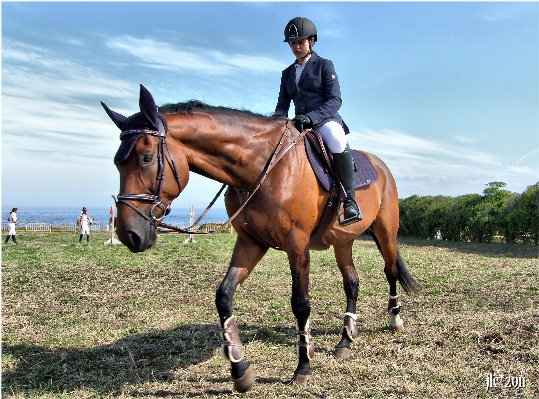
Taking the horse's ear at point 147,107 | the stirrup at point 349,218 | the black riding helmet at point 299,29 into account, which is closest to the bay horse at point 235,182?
the horse's ear at point 147,107

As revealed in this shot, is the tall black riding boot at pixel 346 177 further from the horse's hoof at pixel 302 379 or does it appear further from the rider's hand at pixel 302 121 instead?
the horse's hoof at pixel 302 379

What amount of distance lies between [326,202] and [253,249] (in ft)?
2.89

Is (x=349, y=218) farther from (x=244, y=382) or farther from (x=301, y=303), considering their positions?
(x=244, y=382)

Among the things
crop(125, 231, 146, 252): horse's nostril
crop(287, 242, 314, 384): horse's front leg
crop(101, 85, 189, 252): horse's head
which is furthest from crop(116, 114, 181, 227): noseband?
crop(287, 242, 314, 384): horse's front leg

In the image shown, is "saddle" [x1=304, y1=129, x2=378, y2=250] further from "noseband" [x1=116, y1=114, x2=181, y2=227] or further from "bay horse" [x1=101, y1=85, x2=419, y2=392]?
"noseband" [x1=116, y1=114, x2=181, y2=227]

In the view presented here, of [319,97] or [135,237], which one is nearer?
[135,237]

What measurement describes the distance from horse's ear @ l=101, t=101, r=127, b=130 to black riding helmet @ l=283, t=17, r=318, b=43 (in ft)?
6.62

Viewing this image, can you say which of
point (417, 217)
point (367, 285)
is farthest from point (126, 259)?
point (417, 217)

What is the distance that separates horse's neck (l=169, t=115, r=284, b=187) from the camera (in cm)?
378

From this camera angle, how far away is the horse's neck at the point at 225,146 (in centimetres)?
378

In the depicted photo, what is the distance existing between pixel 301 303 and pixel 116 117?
234 centimetres

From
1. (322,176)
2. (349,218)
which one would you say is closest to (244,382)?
(349,218)

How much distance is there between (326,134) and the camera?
15.1ft

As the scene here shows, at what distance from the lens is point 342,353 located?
16.3 feet
